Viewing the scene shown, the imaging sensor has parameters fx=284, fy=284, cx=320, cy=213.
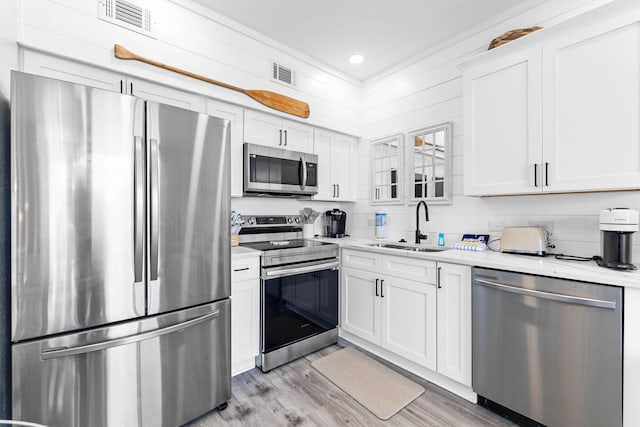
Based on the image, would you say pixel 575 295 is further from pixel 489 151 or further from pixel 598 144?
pixel 489 151

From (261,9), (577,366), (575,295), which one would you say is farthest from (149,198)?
(577,366)

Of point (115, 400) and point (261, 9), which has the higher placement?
point (261, 9)

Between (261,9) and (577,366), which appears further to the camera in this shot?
(261,9)

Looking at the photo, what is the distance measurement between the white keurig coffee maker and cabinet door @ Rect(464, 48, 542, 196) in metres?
0.41

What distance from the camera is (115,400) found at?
1419 mm

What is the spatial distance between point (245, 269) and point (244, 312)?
0.33 meters

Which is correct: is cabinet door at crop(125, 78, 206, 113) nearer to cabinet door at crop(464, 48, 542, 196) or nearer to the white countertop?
the white countertop

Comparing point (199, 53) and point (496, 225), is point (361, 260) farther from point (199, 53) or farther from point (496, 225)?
point (199, 53)

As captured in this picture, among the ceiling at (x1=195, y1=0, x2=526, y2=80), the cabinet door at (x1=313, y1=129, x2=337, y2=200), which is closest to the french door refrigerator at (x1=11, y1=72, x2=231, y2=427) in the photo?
the ceiling at (x1=195, y1=0, x2=526, y2=80)

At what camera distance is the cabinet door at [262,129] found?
264cm

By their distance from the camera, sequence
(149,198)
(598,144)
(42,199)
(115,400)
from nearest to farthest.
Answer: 1. (42,199)
2. (115,400)
3. (149,198)
4. (598,144)

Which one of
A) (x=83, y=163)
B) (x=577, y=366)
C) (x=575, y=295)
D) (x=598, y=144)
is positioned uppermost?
(x=598, y=144)

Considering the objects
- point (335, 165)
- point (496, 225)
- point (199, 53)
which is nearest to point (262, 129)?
point (199, 53)

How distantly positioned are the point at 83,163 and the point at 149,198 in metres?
0.31
